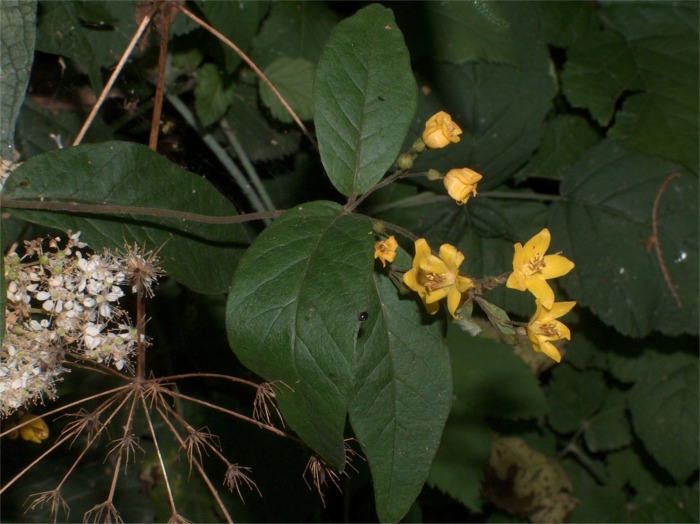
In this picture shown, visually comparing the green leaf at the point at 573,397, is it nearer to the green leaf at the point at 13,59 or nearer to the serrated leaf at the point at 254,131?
the serrated leaf at the point at 254,131

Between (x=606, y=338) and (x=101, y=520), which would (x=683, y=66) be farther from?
(x=101, y=520)

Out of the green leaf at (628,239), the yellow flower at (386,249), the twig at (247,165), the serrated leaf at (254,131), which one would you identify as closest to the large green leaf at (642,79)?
the green leaf at (628,239)

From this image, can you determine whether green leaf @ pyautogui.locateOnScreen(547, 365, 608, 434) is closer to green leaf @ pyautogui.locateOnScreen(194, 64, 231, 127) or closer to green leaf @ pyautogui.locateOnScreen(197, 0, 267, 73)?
green leaf @ pyautogui.locateOnScreen(194, 64, 231, 127)

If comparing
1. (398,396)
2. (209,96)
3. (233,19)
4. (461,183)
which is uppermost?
(233,19)

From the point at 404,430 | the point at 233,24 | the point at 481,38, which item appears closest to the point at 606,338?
the point at 481,38

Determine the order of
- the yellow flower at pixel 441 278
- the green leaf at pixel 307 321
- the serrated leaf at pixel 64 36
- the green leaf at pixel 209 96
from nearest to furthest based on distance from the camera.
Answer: the green leaf at pixel 307 321 → the yellow flower at pixel 441 278 → the serrated leaf at pixel 64 36 → the green leaf at pixel 209 96

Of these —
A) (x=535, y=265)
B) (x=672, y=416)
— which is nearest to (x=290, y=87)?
(x=535, y=265)

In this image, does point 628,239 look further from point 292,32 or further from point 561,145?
point 292,32
